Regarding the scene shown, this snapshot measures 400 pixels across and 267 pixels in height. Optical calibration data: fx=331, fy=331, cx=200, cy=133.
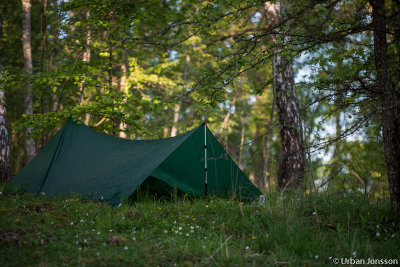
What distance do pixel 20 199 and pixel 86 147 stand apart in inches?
56.6

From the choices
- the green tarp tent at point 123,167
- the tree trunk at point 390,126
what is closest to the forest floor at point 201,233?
the tree trunk at point 390,126

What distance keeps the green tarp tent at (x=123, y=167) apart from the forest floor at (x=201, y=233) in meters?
0.60

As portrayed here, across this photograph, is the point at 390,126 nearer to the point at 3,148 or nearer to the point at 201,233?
the point at 201,233

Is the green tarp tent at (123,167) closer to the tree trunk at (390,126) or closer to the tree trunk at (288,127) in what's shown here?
the tree trunk at (288,127)

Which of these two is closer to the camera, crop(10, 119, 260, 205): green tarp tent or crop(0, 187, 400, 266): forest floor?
crop(0, 187, 400, 266): forest floor

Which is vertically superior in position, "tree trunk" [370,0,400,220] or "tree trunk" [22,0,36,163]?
"tree trunk" [22,0,36,163]

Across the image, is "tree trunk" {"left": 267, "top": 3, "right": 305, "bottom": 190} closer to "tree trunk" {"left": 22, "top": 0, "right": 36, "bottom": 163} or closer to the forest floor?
the forest floor

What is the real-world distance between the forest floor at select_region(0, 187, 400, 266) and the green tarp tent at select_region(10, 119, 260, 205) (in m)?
0.60

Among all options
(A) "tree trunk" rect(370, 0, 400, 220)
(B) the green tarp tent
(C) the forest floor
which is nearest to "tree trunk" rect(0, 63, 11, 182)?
(B) the green tarp tent

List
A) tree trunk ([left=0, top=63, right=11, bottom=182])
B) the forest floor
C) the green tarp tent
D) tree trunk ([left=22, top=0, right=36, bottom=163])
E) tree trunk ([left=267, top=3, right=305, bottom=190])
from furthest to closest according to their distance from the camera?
tree trunk ([left=22, top=0, right=36, bottom=163])
tree trunk ([left=0, top=63, right=11, bottom=182])
tree trunk ([left=267, top=3, right=305, bottom=190])
the green tarp tent
the forest floor

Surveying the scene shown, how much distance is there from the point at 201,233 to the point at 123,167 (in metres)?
2.19

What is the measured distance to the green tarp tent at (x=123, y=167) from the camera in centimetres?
489

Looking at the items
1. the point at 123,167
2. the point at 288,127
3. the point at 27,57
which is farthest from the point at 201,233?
the point at 27,57

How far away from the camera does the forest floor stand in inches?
105
